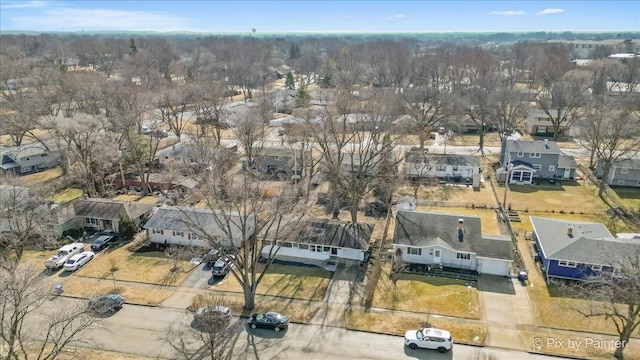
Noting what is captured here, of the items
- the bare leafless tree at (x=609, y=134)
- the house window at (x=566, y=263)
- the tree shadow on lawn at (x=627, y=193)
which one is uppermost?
the bare leafless tree at (x=609, y=134)

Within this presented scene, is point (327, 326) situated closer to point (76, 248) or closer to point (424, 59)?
point (76, 248)

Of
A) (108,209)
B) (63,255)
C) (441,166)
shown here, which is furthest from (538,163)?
(63,255)

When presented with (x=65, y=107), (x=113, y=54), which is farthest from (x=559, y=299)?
(x=113, y=54)

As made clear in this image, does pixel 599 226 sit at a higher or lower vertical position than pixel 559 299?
higher

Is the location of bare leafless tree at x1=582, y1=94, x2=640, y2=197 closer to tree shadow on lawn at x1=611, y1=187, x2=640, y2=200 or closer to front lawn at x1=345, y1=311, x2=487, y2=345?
tree shadow on lawn at x1=611, y1=187, x2=640, y2=200

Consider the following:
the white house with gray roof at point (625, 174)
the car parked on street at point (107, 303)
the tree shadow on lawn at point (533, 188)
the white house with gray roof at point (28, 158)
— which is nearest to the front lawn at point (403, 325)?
the car parked on street at point (107, 303)

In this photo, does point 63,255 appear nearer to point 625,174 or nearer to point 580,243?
point 580,243

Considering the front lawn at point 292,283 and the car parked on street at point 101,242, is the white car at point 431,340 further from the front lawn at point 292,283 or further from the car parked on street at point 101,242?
the car parked on street at point 101,242
